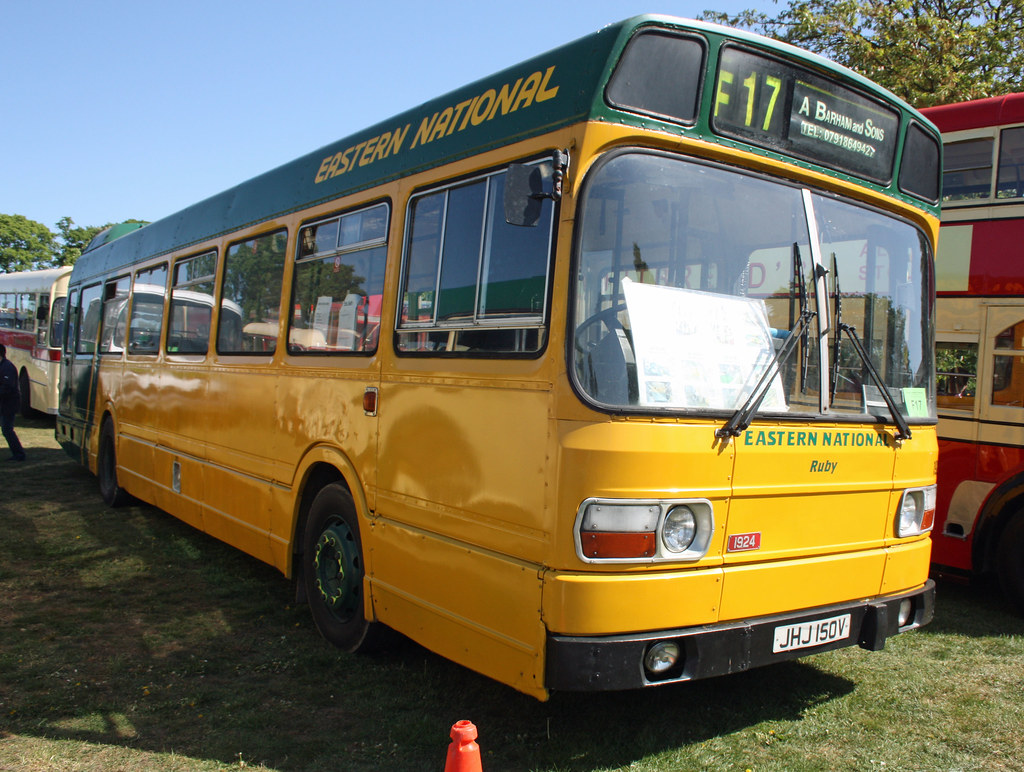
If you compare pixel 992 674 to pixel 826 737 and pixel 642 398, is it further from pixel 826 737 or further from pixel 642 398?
pixel 642 398

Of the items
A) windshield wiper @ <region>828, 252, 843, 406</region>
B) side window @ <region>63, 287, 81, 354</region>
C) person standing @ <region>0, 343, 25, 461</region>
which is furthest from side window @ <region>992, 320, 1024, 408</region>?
person standing @ <region>0, 343, 25, 461</region>

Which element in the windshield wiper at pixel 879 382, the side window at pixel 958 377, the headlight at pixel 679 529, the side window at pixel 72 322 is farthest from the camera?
the side window at pixel 72 322

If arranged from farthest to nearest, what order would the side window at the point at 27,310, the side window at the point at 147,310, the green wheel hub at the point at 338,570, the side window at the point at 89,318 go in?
the side window at the point at 27,310 → the side window at the point at 89,318 → the side window at the point at 147,310 → the green wheel hub at the point at 338,570

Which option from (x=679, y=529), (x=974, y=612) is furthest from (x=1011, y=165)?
(x=679, y=529)

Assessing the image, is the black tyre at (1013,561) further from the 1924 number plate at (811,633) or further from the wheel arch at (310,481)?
the wheel arch at (310,481)

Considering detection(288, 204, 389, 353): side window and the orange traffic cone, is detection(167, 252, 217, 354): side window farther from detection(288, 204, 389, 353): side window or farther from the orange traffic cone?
the orange traffic cone

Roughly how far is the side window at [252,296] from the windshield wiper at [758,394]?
368cm

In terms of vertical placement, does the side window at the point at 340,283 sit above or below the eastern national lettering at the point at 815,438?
above

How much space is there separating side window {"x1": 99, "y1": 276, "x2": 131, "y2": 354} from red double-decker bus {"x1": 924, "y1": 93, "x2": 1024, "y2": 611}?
8467 millimetres

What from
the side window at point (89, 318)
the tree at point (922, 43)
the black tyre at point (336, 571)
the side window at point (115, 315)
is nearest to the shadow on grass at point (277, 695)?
the black tyre at point (336, 571)

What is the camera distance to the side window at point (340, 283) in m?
5.00

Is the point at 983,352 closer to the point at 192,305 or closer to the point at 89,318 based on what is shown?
the point at 192,305

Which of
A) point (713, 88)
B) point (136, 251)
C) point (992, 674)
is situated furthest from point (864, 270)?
point (136, 251)

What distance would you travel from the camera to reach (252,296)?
667 centimetres
